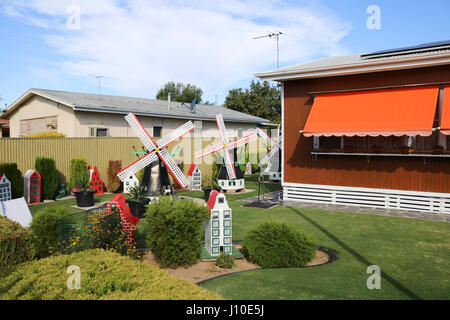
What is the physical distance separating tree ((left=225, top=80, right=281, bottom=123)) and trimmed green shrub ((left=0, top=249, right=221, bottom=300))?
143ft

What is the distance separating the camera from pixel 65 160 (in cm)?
1583

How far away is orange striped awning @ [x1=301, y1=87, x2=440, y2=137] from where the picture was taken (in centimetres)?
1077

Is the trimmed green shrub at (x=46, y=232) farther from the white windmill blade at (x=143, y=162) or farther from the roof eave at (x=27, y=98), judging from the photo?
the roof eave at (x=27, y=98)

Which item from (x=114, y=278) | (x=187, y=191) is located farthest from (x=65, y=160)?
(x=114, y=278)

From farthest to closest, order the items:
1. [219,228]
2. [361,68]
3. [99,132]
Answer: [99,132]
[361,68]
[219,228]

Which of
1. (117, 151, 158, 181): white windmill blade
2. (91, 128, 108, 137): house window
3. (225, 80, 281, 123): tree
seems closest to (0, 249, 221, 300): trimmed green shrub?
(117, 151, 158, 181): white windmill blade

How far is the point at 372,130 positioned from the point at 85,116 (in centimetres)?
1422

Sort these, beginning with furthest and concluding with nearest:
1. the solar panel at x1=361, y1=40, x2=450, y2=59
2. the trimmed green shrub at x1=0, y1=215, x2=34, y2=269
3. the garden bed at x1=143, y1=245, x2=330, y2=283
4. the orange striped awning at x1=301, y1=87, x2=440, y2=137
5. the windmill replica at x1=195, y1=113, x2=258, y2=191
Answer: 1. the windmill replica at x1=195, y1=113, x2=258, y2=191
2. the solar panel at x1=361, y1=40, x2=450, y2=59
3. the orange striped awning at x1=301, y1=87, x2=440, y2=137
4. the garden bed at x1=143, y1=245, x2=330, y2=283
5. the trimmed green shrub at x1=0, y1=215, x2=34, y2=269

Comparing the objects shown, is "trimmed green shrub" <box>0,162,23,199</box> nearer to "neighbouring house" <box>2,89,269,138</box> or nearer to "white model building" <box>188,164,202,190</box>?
"neighbouring house" <box>2,89,269,138</box>

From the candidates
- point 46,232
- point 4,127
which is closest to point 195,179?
point 46,232

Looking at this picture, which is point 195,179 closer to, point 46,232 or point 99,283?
point 46,232

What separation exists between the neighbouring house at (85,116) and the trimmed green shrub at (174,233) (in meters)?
12.8

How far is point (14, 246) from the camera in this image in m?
5.49
